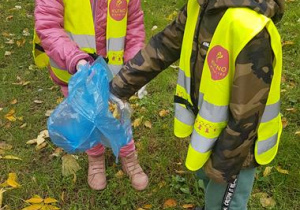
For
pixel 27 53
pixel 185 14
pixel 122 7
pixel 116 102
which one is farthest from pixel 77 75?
pixel 27 53

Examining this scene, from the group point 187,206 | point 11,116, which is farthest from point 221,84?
point 11,116

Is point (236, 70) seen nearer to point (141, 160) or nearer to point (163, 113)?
point (141, 160)

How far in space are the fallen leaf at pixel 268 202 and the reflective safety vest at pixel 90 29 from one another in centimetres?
120

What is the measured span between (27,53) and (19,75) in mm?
476

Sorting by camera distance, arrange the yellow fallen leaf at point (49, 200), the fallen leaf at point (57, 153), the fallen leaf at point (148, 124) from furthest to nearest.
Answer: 1. the fallen leaf at point (148, 124)
2. the fallen leaf at point (57, 153)
3. the yellow fallen leaf at point (49, 200)

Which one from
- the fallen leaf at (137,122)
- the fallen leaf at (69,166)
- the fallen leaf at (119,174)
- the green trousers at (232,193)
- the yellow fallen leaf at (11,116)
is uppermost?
the green trousers at (232,193)

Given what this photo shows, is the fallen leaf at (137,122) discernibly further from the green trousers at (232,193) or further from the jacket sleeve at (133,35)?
the green trousers at (232,193)

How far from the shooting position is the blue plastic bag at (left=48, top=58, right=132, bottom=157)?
2152 mm

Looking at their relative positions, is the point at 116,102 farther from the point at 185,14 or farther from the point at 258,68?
the point at 258,68

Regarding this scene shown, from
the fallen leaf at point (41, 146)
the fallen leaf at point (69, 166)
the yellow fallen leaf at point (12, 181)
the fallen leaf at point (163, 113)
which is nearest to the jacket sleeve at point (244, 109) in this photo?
the fallen leaf at point (69, 166)

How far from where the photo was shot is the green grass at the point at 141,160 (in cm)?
270

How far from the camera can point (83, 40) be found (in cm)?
236

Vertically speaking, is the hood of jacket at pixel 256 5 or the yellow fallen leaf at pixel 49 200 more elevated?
the hood of jacket at pixel 256 5

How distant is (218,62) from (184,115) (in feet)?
1.49
